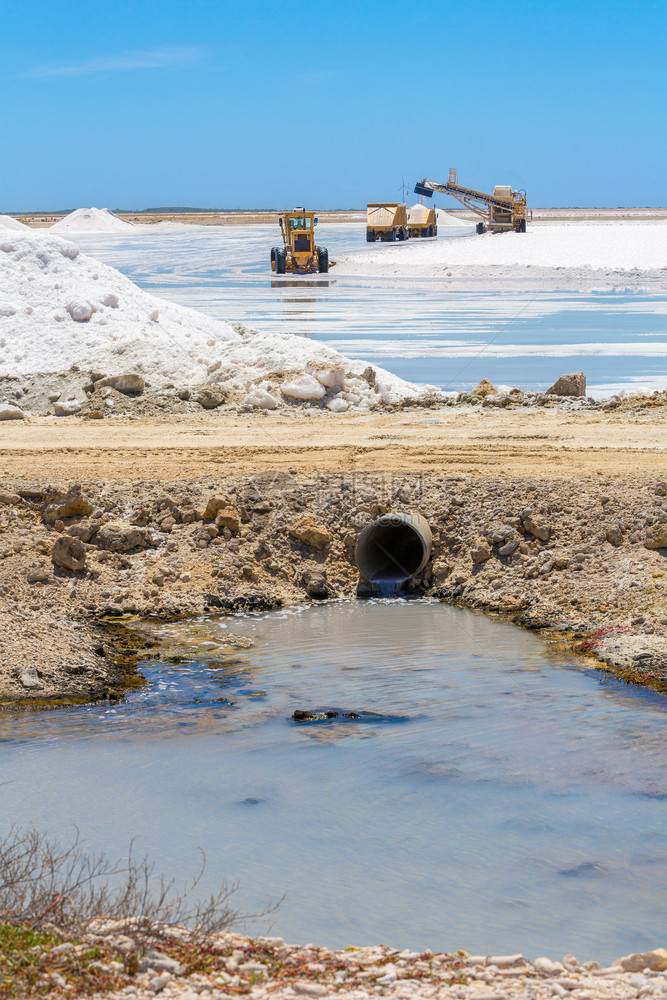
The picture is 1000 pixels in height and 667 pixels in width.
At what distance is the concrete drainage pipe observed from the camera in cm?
1035

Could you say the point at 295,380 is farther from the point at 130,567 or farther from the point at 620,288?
the point at 620,288

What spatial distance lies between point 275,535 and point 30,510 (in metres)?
2.38

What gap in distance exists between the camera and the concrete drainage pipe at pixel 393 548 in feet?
34.0

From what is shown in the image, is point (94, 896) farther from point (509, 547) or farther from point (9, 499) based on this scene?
point (9, 499)

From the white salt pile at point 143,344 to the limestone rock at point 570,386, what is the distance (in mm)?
1907

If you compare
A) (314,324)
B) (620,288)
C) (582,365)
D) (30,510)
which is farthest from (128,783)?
(620,288)

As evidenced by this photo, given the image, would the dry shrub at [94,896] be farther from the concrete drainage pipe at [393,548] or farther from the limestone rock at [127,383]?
the limestone rock at [127,383]

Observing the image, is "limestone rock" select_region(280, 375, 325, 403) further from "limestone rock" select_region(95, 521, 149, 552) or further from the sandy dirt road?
"limestone rock" select_region(95, 521, 149, 552)

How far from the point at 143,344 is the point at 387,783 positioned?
1175 centimetres

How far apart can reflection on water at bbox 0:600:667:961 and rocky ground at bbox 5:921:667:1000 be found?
0.49 m

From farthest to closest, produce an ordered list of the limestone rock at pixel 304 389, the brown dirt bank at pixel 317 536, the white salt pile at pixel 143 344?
1. the white salt pile at pixel 143 344
2. the limestone rock at pixel 304 389
3. the brown dirt bank at pixel 317 536

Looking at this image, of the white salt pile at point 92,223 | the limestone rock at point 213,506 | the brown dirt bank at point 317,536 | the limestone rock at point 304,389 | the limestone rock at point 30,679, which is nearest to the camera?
the limestone rock at point 30,679

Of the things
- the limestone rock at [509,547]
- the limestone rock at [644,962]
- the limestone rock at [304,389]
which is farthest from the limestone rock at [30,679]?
the limestone rock at [304,389]

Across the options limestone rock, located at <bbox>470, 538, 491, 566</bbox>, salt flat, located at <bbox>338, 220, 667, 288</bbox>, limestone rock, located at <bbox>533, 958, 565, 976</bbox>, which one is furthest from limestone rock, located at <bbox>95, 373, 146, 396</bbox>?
salt flat, located at <bbox>338, 220, 667, 288</bbox>
